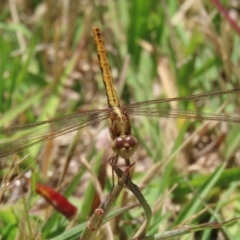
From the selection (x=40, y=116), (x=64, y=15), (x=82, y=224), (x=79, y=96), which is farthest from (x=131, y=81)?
(x=82, y=224)

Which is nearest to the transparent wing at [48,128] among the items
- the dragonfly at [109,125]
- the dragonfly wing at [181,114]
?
the dragonfly at [109,125]

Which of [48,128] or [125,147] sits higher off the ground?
[48,128]

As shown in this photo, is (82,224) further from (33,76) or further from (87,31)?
(87,31)

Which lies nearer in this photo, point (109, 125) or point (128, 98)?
point (109, 125)

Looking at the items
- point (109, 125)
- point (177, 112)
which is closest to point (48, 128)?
point (109, 125)

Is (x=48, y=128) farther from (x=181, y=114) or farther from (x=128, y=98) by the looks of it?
(x=128, y=98)

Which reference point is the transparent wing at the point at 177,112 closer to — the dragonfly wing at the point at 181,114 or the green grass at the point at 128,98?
the dragonfly wing at the point at 181,114

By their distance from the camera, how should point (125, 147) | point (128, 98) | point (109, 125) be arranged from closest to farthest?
point (125, 147) < point (109, 125) < point (128, 98)
